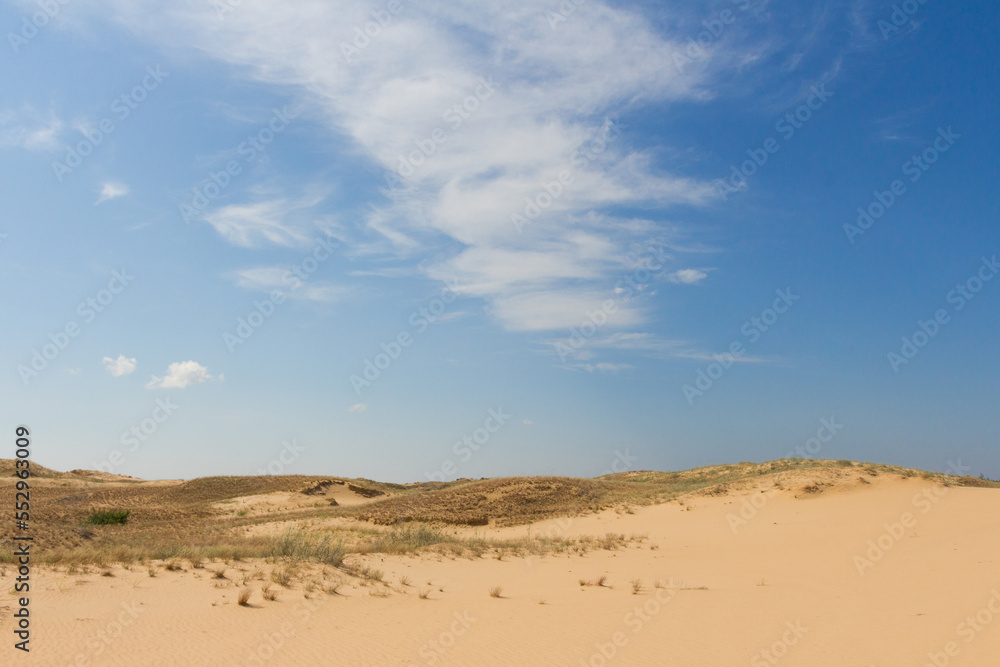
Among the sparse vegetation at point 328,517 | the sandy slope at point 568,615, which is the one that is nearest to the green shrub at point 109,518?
the sparse vegetation at point 328,517

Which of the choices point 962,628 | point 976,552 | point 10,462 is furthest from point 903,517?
point 10,462

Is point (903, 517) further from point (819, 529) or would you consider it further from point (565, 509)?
point (565, 509)

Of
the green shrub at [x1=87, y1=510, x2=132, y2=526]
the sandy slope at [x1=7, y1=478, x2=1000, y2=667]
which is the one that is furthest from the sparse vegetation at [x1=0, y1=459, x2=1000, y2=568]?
the sandy slope at [x1=7, y1=478, x2=1000, y2=667]

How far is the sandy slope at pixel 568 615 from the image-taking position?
25.6ft

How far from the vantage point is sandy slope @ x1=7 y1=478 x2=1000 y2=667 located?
7797 millimetres

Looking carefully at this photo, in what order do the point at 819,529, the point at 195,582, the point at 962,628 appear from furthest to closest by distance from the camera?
1. the point at 819,529
2. the point at 195,582
3. the point at 962,628

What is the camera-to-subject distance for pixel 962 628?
891 cm

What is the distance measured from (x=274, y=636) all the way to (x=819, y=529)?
66.9 feet

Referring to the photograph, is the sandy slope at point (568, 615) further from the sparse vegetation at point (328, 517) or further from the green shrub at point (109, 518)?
the green shrub at point (109, 518)

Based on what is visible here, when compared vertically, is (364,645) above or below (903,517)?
below

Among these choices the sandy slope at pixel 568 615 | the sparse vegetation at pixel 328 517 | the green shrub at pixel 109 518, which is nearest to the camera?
the sandy slope at pixel 568 615

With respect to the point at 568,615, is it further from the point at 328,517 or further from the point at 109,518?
the point at 109,518

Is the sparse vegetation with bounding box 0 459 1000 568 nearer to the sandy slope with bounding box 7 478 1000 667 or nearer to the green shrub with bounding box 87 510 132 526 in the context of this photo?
the green shrub with bounding box 87 510 132 526

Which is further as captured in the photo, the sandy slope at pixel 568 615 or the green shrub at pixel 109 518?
the green shrub at pixel 109 518
